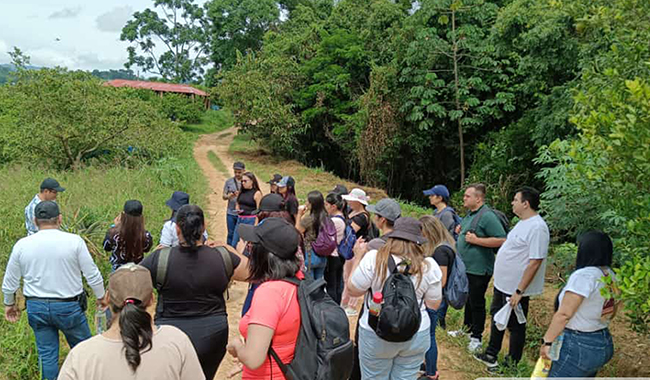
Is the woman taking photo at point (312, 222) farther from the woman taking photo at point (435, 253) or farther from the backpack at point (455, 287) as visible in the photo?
the backpack at point (455, 287)

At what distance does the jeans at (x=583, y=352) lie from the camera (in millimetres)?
3310

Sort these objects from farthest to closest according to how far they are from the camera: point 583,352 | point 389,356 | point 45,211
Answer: point 45,211 → point 583,352 → point 389,356

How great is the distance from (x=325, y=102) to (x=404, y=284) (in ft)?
60.4

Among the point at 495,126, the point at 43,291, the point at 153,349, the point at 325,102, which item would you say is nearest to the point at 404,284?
the point at 153,349

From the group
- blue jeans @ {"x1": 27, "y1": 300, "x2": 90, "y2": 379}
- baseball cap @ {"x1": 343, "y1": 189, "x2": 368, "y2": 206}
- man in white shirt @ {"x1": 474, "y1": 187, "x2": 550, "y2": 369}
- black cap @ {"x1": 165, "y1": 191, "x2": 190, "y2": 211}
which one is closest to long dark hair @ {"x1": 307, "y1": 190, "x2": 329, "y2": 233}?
baseball cap @ {"x1": 343, "y1": 189, "x2": 368, "y2": 206}

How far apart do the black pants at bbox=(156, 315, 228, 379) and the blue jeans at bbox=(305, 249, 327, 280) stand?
1913mm

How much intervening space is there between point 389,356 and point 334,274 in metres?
2.27

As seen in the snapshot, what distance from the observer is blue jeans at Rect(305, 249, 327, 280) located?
5.11m

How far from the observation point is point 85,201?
9703mm

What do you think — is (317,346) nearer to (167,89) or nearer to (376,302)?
(376,302)

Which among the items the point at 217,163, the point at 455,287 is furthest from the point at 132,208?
the point at 217,163

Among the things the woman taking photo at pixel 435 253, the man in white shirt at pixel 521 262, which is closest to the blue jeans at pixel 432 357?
the woman taking photo at pixel 435 253

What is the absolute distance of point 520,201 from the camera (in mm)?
4395

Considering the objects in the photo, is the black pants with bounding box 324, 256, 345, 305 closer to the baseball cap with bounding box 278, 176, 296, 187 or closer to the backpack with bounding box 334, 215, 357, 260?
the backpack with bounding box 334, 215, 357, 260
